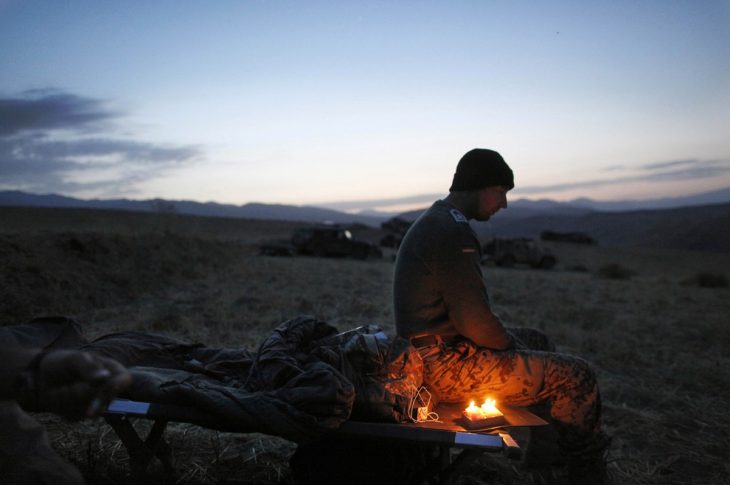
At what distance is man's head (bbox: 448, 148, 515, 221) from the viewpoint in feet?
10.8

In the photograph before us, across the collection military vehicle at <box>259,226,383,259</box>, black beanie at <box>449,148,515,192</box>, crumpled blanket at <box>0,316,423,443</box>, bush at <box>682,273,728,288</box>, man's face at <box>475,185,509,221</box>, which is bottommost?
bush at <box>682,273,728,288</box>

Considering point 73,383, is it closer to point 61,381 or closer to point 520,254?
point 61,381

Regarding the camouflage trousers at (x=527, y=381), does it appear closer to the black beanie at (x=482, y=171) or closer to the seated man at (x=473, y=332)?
the seated man at (x=473, y=332)

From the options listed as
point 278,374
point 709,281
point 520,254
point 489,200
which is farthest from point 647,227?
point 278,374

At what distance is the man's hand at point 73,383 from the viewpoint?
1.50 metres

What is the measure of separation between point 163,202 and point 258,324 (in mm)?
49414

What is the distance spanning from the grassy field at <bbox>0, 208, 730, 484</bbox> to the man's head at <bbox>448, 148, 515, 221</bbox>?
1.89 metres

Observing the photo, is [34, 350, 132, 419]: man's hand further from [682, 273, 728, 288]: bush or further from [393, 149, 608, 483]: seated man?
[682, 273, 728, 288]: bush

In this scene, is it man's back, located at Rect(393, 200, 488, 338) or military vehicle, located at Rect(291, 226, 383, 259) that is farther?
military vehicle, located at Rect(291, 226, 383, 259)

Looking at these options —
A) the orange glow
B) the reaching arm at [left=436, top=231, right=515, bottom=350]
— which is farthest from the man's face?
the orange glow

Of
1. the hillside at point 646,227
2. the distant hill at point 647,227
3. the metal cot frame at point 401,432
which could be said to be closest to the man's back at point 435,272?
the metal cot frame at point 401,432

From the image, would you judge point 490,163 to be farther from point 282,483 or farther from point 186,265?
point 186,265

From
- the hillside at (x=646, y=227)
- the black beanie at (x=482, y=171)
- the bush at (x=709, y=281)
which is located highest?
the black beanie at (x=482, y=171)

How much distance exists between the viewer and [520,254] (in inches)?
1133
